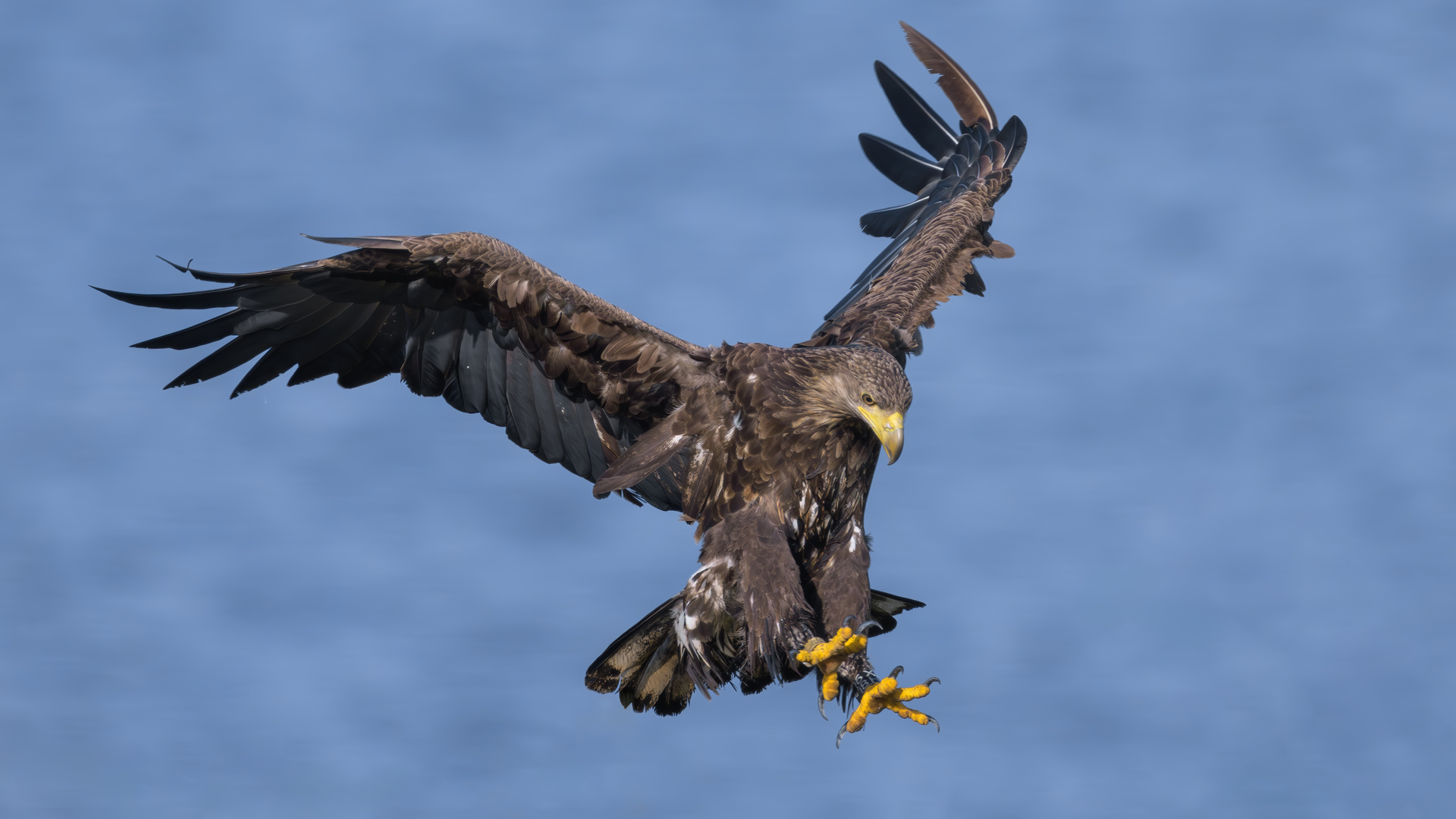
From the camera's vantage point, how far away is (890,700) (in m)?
7.41

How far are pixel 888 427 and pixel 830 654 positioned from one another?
125 centimetres

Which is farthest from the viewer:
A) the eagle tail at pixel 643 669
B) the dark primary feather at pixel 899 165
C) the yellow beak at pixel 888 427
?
the dark primary feather at pixel 899 165

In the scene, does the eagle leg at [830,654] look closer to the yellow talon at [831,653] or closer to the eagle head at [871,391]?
the yellow talon at [831,653]

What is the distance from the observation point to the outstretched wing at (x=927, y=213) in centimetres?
905

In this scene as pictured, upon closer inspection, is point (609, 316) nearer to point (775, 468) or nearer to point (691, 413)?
point (691, 413)

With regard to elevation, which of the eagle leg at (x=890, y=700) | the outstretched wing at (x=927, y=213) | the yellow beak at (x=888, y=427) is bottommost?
the eagle leg at (x=890, y=700)

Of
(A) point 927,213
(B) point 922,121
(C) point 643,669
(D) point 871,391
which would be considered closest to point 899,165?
(B) point 922,121

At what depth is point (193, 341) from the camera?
26.7 feet

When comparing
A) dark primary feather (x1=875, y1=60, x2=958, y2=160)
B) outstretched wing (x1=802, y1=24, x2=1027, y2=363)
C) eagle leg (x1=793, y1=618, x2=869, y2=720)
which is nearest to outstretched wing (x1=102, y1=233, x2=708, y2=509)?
outstretched wing (x1=802, y1=24, x2=1027, y2=363)

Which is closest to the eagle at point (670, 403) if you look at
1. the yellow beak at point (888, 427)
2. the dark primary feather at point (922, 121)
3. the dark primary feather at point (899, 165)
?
the yellow beak at point (888, 427)

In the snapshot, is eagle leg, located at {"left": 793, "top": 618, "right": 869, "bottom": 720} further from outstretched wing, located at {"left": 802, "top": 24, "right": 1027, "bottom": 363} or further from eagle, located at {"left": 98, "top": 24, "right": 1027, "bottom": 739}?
outstretched wing, located at {"left": 802, "top": 24, "right": 1027, "bottom": 363}

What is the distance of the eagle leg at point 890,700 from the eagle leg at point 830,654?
19cm

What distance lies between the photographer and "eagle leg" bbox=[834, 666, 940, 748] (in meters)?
7.34

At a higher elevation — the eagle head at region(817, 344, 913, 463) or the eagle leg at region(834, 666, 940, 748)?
the eagle head at region(817, 344, 913, 463)
